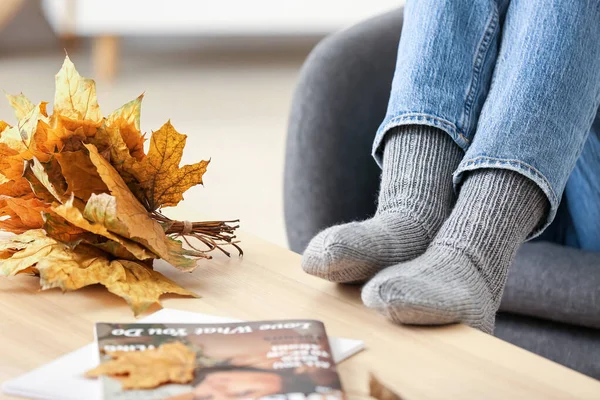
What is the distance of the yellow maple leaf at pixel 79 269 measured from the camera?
693mm

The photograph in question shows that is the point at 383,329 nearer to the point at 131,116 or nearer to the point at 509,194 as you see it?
the point at 509,194

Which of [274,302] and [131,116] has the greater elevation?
[131,116]

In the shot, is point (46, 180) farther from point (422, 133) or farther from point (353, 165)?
point (353, 165)

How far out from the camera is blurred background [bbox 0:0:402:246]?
2445 mm

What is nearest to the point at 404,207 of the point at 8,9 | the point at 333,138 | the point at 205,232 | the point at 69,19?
the point at 205,232

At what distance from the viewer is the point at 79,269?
711mm

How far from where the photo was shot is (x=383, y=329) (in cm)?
68

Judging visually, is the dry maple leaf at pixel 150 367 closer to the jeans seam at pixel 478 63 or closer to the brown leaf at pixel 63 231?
the brown leaf at pixel 63 231

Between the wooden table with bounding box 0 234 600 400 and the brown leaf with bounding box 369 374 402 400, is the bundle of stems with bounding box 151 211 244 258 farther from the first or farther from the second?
the brown leaf with bounding box 369 374 402 400

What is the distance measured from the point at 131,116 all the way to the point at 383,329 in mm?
300

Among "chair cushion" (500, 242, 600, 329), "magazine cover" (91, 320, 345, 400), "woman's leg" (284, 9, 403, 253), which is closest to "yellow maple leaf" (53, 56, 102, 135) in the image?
"magazine cover" (91, 320, 345, 400)

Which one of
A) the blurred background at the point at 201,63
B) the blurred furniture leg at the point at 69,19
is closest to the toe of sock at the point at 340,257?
the blurred background at the point at 201,63

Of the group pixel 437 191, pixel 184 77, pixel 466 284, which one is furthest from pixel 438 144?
pixel 184 77

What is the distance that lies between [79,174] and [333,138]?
0.54 meters
